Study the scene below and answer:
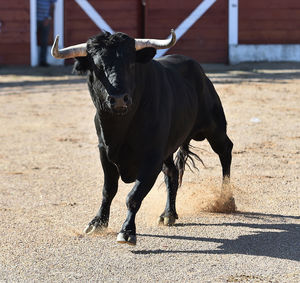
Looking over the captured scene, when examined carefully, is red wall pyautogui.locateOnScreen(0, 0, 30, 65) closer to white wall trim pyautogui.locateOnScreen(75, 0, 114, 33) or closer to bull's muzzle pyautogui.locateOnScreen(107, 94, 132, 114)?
white wall trim pyautogui.locateOnScreen(75, 0, 114, 33)

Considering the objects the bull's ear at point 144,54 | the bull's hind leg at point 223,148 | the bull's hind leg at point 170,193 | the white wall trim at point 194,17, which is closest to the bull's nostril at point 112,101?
the bull's ear at point 144,54

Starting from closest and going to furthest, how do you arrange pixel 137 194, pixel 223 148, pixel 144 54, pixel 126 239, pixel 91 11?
pixel 126 239
pixel 137 194
pixel 144 54
pixel 223 148
pixel 91 11

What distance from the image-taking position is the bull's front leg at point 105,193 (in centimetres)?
457

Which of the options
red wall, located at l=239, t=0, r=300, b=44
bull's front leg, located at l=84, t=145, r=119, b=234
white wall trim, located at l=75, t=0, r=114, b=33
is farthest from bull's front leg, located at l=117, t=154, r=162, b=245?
red wall, located at l=239, t=0, r=300, b=44

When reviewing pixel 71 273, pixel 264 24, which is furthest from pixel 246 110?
pixel 71 273

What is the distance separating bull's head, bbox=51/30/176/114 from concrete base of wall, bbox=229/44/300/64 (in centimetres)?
1063

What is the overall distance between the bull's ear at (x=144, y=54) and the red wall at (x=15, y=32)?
419 inches

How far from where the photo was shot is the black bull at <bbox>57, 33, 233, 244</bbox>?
13.6ft

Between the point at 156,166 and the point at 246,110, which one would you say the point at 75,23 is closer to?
the point at 246,110

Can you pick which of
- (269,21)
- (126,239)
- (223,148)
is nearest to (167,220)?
(126,239)

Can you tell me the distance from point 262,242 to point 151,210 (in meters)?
1.13

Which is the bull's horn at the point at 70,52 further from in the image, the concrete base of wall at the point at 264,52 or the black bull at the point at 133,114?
the concrete base of wall at the point at 264,52

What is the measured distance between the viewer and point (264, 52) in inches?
587

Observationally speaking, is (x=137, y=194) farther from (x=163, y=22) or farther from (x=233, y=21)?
(x=233, y=21)
